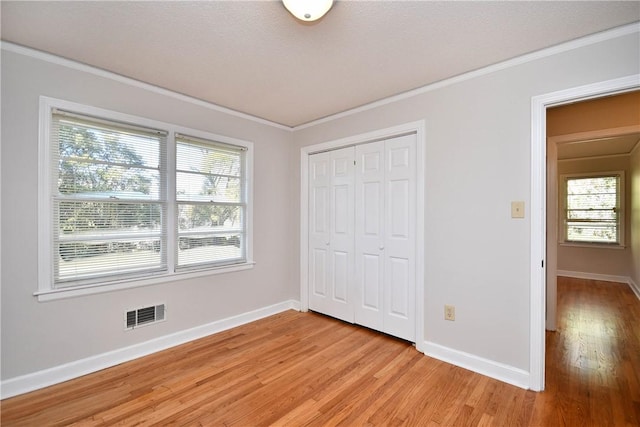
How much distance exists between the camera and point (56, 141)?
2.22m

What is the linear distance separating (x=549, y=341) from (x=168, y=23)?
4.33m

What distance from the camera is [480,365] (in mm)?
2365

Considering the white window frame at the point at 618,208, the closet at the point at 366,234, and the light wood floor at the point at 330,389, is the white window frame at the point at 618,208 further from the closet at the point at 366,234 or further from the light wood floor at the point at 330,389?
the closet at the point at 366,234

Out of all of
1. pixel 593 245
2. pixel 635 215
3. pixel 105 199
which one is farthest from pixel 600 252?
pixel 105 199

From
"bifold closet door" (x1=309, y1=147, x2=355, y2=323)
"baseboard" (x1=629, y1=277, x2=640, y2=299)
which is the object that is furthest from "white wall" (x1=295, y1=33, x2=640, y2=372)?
"baseboard" (x1=629, y1=277, x2=640, y2=299)

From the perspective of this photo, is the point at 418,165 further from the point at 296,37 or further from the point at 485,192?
the point at 296,37

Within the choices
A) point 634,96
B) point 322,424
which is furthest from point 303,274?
point 634,96

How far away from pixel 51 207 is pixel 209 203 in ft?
4.14

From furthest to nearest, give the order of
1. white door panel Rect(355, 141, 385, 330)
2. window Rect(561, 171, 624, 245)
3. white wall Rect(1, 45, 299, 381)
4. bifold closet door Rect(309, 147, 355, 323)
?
window Rect(561, 171, 624, 245) → bifold closet door Rect(309, 147, 355, 323) → white door panel Rect(355, 141, 385, 330) → white wall Rect(1, 45, 299, 381)

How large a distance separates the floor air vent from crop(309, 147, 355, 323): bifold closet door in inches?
69.7

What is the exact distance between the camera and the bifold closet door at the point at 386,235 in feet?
9.40

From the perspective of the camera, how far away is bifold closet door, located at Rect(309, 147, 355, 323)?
340cm

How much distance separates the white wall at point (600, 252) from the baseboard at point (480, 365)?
5465 mm

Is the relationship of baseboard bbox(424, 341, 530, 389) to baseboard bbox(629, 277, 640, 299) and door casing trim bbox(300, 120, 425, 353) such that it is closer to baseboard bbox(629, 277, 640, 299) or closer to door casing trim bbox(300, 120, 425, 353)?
door casing trim bbox(300, 120, 425, 353)
